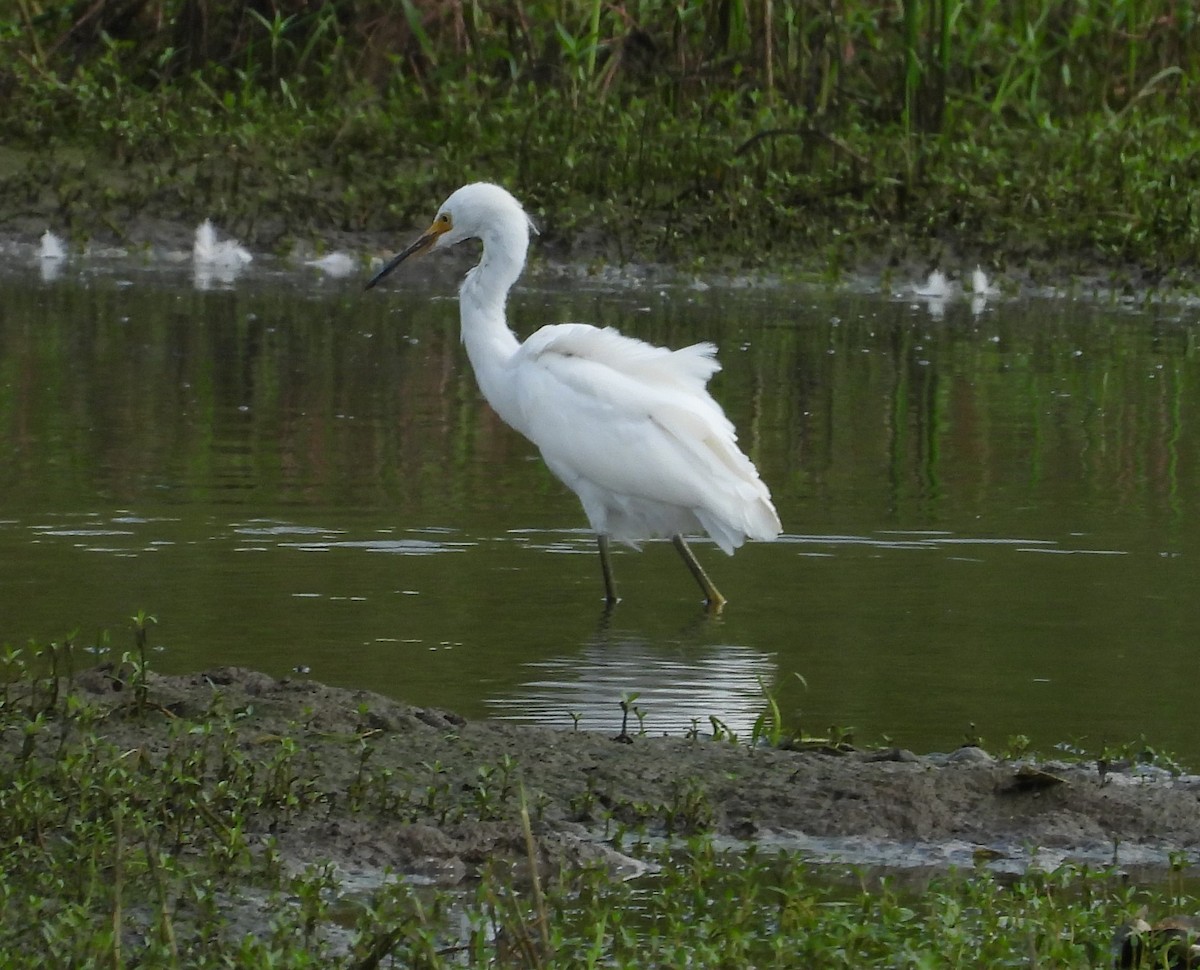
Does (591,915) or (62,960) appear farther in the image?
(591,915)

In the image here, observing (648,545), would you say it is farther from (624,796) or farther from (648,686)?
(624,796)

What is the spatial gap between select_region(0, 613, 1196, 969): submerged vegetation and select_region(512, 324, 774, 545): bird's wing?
95.0 inches

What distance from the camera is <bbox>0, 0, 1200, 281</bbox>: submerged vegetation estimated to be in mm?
16141

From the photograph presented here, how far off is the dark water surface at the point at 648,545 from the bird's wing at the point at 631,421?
342 mm

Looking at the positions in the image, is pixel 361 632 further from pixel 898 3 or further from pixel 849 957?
pixel 898 3

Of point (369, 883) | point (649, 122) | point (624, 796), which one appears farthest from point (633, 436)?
point (649, 122)

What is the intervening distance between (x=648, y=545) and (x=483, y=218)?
4.10 ft

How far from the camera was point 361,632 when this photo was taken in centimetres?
671

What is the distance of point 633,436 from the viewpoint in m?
7.52

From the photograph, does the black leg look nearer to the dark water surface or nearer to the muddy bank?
the dark water surface

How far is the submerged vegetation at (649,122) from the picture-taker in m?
16.1

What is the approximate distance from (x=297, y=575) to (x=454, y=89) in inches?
414

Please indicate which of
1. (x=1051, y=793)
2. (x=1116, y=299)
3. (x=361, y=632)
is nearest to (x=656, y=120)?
(x=1116, y=299)

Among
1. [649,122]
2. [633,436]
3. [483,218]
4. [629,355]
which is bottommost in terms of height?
[633,436]
